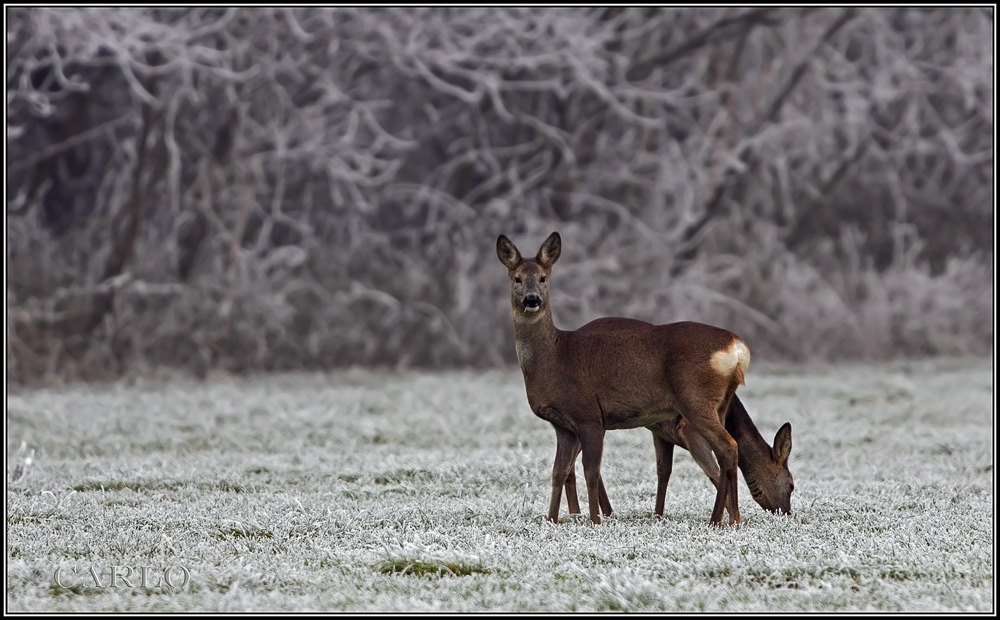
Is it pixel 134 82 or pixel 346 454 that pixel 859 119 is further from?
pixel 346 454

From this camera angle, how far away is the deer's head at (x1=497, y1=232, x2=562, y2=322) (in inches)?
312

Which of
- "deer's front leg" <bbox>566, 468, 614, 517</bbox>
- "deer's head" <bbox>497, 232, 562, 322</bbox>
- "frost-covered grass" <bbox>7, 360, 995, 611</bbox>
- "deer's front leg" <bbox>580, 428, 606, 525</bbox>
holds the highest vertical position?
"deer's head" <bbox>497, 232, 562, 322</bbox>

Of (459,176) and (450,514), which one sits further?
(459,176)

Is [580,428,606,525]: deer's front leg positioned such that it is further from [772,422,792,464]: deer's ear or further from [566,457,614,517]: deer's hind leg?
[772,422,792,464]: deer's ear

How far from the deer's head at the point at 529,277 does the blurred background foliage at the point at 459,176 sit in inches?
423

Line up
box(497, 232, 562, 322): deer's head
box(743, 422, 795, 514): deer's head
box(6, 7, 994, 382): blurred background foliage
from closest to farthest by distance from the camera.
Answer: box(497, 232, 562, 322): deer's head, box(743, 422, 795, 514): deer's head, box(6, 7, 994, 382): blurred background foliage

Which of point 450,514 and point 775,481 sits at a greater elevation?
point 775,481

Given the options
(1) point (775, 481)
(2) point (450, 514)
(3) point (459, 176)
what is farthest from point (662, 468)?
(3) point (459, 176)

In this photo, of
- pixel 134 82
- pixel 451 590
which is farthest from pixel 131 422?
pixel 451 590

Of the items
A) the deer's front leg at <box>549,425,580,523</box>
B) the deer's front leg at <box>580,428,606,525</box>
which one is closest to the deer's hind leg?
the deer's front leg at <box>549,425,580,523</box>

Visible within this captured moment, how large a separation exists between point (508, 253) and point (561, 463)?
1.20 m

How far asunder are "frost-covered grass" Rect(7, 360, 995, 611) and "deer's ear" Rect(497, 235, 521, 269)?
145 cm

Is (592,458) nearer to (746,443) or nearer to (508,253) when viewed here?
(746,443)

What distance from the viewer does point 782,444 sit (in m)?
8.27
